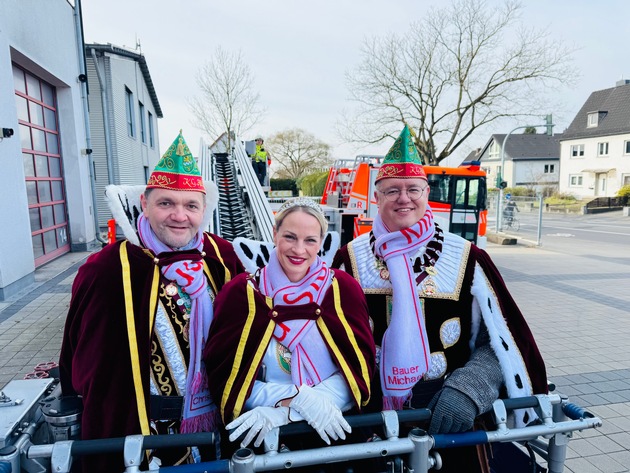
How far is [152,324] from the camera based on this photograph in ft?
5.57

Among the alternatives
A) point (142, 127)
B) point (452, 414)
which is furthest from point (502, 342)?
point (142, 127)

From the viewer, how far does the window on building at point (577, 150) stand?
3531 centimetres

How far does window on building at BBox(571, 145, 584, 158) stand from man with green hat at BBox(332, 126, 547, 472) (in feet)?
132

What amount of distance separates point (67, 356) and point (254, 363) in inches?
32.9

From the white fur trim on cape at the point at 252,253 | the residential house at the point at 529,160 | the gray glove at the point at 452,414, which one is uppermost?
the residential house at the point at 529,160

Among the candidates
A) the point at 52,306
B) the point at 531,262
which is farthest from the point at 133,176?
the point at 531,262

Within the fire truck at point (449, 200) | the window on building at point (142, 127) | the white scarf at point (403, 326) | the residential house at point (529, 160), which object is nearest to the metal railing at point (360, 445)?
the white scarf at point (403, 326)

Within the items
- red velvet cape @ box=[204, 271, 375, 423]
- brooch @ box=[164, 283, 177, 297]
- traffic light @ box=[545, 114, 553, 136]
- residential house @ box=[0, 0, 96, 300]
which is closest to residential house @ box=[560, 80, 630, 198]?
traffic light @ box=[545, 114, 553, 136]

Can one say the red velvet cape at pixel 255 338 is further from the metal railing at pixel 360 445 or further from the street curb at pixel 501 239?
the street curb at pixel 501 239

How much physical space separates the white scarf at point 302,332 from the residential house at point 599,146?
37412mm

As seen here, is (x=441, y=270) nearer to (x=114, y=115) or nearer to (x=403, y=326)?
(x=403, y=326)

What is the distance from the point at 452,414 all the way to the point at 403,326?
14.5 inches

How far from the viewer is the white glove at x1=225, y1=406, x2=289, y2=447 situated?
1407 mm

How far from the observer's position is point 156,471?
126cm
